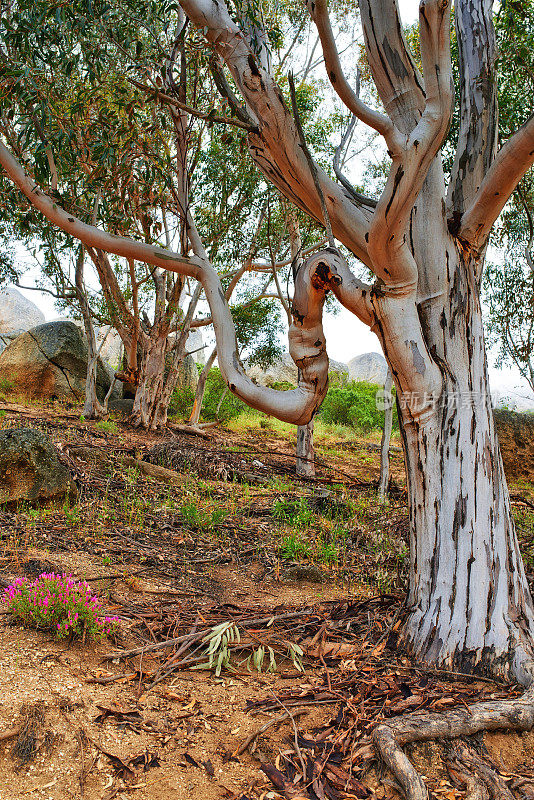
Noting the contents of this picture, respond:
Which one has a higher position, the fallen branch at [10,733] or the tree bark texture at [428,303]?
the tree bark texture at [428,303]

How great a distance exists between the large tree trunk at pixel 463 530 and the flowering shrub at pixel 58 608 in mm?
1694

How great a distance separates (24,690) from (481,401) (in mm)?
2688

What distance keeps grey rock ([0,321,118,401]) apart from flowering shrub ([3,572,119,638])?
12283 mm

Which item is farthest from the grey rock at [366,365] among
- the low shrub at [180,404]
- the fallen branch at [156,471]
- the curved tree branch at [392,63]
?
the curved tree branch at [392,63]

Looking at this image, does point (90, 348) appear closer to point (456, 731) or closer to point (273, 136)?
point (273, 136)

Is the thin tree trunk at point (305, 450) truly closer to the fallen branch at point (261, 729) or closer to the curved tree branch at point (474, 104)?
the curved tree branch at point (474, 104)

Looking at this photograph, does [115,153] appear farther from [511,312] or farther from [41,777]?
[511,312]

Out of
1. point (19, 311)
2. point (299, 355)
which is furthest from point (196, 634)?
point (19, 311)

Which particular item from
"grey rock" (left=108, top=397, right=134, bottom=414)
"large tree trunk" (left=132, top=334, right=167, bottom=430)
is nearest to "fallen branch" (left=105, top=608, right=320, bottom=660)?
"large tree trunk" (left=132, top=334, right=167, bottom=430)

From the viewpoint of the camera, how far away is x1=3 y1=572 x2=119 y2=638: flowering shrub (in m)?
2.99

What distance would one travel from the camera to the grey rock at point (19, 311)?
116ft

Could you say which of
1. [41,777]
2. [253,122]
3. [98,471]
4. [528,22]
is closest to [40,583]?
[41,777]

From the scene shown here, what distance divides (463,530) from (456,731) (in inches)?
39.4

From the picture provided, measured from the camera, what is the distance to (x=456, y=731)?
2426mm
